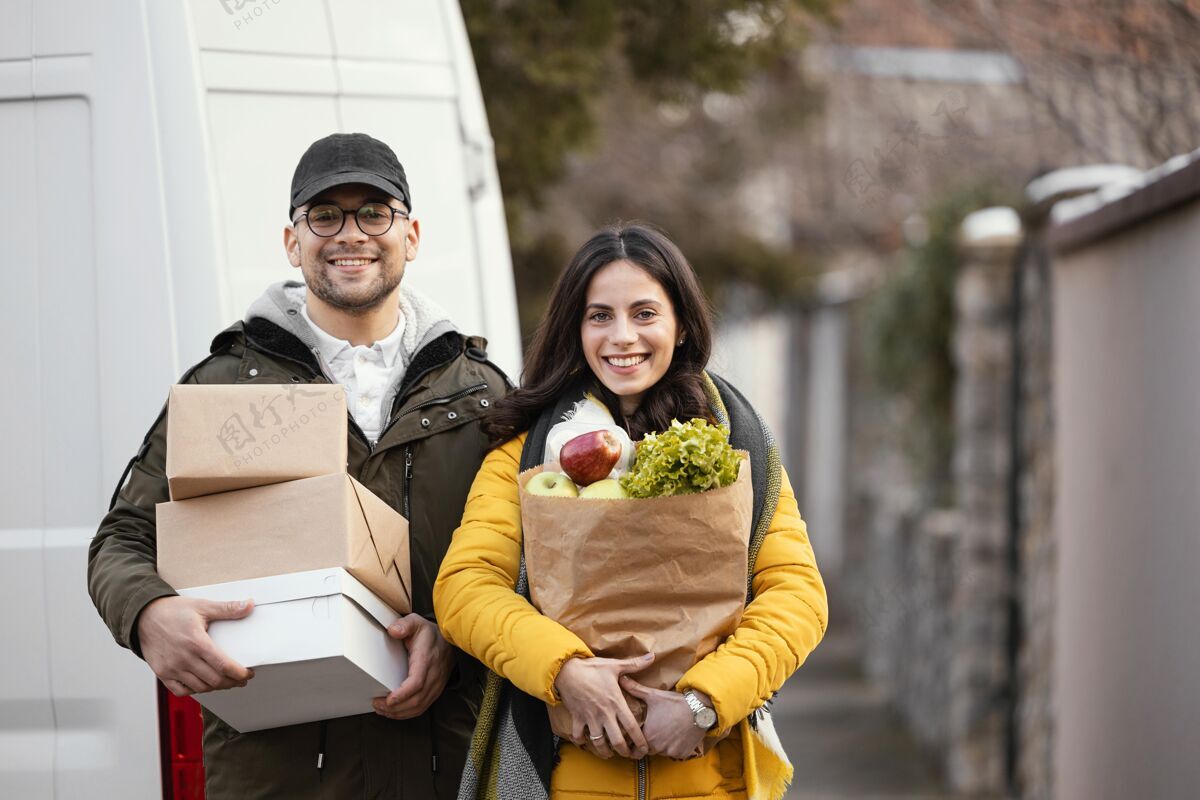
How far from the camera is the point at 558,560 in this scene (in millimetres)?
2475

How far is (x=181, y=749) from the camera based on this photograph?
2.91m

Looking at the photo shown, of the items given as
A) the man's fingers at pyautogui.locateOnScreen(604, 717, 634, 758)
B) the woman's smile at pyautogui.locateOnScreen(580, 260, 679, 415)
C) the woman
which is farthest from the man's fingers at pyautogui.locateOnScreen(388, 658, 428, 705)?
the woman's smile at pyautogui.locateOnScreen(580, 260, 679, 415)

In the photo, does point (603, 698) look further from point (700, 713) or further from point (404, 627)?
point (404, 627)

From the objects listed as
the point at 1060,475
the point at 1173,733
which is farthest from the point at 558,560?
the point at 1060,475

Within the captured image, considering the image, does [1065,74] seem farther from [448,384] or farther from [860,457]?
[860,457]

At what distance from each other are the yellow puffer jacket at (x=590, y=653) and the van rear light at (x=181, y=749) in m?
0.61

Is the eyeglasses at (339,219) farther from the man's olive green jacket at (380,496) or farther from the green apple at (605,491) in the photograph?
the green apple at (605,491)

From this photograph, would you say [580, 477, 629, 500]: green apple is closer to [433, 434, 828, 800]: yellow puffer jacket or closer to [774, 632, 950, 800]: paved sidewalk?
[433, 434, 828, 800]: yellow puffer jacket

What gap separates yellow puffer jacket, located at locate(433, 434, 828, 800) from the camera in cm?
245

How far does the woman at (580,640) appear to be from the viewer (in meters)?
2.45

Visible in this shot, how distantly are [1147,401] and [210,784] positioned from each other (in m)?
3.10

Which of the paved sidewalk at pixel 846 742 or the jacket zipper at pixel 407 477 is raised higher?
the jacket zipper at pixel 407 477

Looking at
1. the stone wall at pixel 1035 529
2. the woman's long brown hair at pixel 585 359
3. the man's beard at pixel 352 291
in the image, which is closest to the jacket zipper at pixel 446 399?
the woman's long brown hair at pixel 585 359

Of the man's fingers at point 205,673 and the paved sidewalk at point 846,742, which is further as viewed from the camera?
the paved sidewalk at point 846,742
